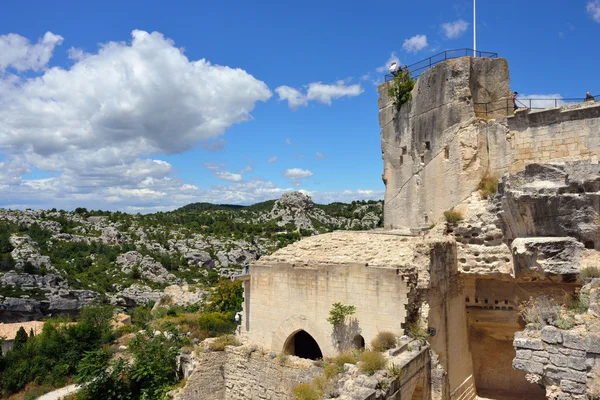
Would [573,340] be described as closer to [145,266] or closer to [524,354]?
[524,354]

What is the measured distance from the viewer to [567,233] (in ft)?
33.2

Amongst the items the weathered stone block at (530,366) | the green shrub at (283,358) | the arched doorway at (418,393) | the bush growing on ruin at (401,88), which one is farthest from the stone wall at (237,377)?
the bush growing on ruin at (401,88)

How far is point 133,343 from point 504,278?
1528 centimetres

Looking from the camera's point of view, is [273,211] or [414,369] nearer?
[414,369]

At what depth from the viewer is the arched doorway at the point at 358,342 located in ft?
36.6

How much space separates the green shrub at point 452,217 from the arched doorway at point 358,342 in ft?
14.2

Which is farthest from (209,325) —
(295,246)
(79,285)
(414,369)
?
(79,285)

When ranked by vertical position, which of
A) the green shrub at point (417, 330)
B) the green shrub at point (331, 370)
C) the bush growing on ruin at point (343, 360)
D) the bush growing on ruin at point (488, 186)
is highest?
the bush growing on ruin at point (488, 186)

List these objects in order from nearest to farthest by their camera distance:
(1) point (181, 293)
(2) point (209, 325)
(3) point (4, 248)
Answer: (2) point (209, 325) < (1) point (181, 293) < (3) point (4, 248)

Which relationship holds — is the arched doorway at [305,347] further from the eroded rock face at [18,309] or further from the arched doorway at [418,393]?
the eroded rock face at [18,309]

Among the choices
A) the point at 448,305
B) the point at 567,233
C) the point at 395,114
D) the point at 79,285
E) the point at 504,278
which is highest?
the point at 395,114

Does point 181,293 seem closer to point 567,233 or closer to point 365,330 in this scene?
point 365,330

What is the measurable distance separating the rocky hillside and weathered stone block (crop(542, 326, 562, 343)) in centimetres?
4242

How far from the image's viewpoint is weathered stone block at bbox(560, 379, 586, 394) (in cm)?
698
